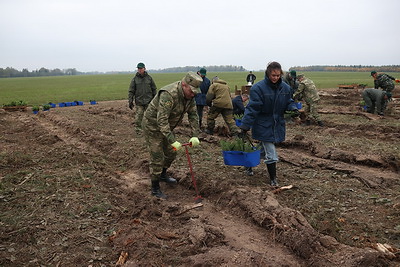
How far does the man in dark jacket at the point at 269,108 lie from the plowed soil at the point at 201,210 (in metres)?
0.86

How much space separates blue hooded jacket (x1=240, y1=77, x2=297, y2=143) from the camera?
16.7 feet

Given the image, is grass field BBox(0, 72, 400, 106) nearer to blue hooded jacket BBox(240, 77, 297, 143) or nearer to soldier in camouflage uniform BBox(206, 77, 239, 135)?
soldier in camouflage uniform BBox(206, 77, 239, 135)

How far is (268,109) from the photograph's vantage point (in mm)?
5176

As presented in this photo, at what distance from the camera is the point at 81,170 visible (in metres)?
6.68

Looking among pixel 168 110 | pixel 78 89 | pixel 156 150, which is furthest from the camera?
pixel 78 89

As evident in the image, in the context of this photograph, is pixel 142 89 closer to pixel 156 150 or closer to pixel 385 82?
pixel 156 150

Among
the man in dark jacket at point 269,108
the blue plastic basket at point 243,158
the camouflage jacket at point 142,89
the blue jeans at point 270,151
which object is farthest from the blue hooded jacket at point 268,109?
the camouflage jacket at point 142,89

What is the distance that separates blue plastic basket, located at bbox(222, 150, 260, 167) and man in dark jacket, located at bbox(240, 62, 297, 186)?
0.68ft

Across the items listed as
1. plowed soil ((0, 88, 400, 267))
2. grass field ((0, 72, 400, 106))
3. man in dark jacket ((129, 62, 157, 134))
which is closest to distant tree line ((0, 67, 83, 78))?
grass field ((0, 72, 400, 106))

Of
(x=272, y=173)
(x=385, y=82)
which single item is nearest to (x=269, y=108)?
(x=272, y=173)

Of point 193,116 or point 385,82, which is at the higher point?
point 385,82

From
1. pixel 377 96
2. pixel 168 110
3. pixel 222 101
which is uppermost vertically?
pixel 168 110

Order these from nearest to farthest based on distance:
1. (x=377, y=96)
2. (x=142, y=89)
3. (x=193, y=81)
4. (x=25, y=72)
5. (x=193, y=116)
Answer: (x=193, y=81) < (x=193, y=116) < (x=142, y=89) < (x=377, y=96) < (x=25, y=72)

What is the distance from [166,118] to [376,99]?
1103 cm
